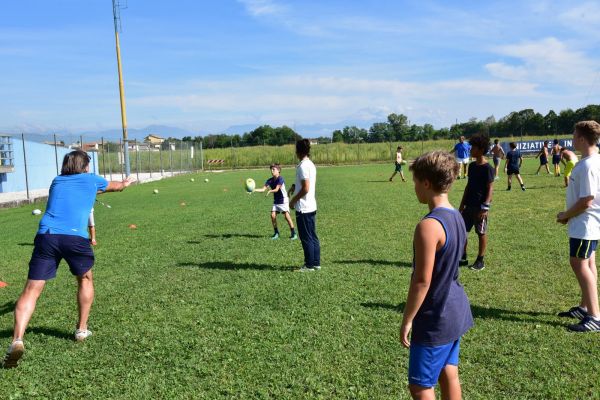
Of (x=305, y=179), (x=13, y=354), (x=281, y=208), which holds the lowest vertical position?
(x=13, y=354)

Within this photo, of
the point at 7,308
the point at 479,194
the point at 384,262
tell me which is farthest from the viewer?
the point at 384,262

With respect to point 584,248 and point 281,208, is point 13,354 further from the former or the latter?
point 281,208

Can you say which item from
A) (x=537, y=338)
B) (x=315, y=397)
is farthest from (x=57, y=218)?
(x=537, y=338)

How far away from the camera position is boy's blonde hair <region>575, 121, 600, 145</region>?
466cm

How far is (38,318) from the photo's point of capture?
5.73 metres

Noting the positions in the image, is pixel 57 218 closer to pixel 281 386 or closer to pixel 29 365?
pixel 29 365

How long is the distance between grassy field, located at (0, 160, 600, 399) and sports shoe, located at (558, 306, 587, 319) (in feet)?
0.51

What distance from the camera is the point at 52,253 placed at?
A: 15.4 ft

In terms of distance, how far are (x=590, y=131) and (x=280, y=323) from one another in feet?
11.9

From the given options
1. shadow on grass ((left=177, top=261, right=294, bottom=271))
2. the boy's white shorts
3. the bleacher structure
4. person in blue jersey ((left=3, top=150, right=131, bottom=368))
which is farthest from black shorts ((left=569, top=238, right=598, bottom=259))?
the bleacher structure

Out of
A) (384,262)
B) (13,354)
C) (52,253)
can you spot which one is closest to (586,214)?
(384,262)

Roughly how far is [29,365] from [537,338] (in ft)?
15.6

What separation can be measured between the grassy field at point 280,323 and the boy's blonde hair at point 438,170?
6.14 ft

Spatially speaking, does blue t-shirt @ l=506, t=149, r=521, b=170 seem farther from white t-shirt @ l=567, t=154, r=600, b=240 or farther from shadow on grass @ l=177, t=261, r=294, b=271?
white t-shirt @ l=567, t=154, r=600, b=240
